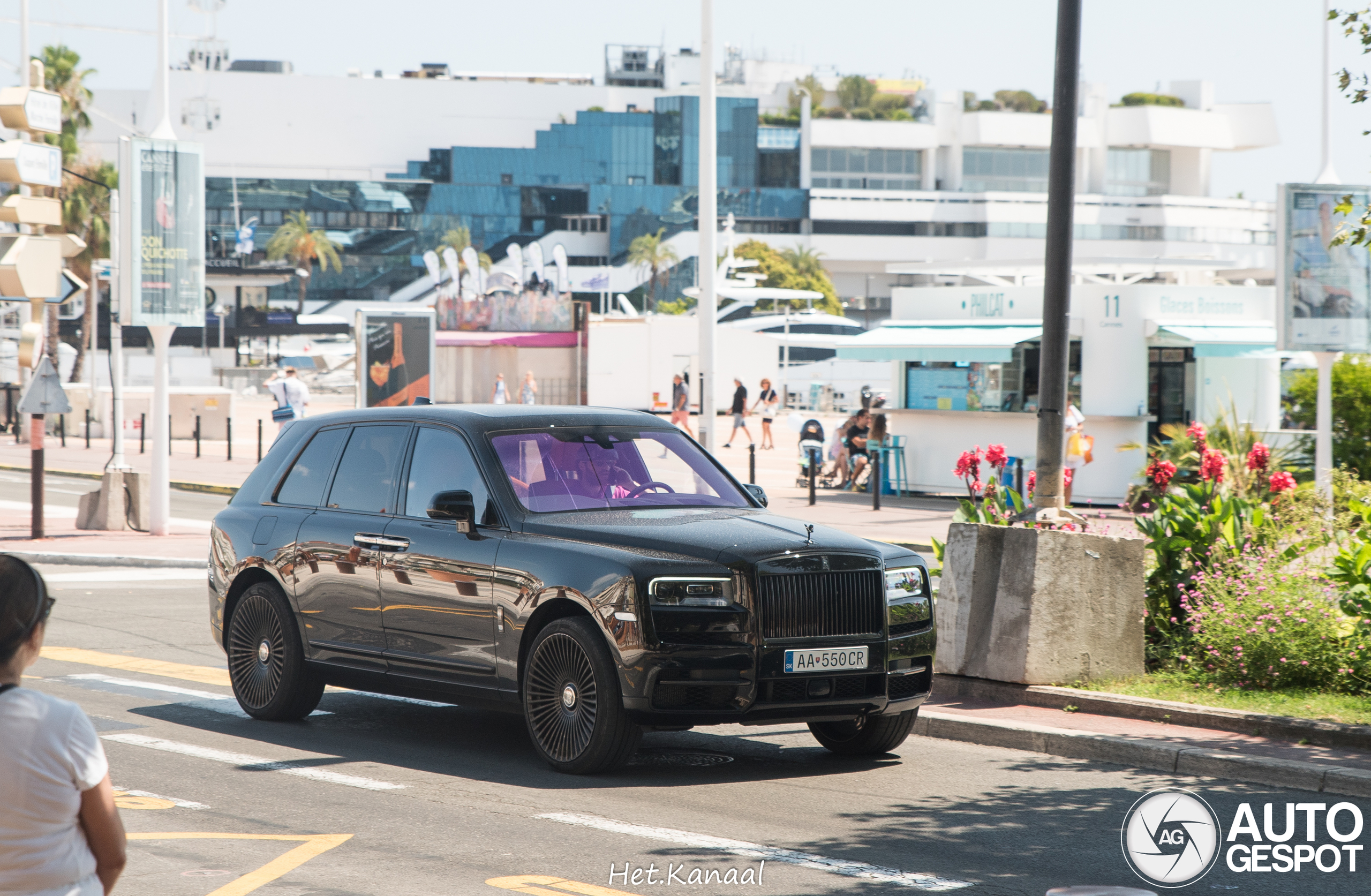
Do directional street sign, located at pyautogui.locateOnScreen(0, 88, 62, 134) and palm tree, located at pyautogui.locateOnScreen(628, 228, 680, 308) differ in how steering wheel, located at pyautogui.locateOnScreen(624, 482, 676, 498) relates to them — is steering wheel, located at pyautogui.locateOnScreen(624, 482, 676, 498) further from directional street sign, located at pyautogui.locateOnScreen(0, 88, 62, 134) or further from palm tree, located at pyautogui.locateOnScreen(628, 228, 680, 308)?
palm tree, located at pyautogui.locateOnScreen(628, 228, 680, 308)

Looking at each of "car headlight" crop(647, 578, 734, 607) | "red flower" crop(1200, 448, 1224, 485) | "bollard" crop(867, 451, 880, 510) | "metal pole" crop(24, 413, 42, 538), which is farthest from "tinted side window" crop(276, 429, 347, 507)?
"bollard" crop(867, 451, 880, 510)

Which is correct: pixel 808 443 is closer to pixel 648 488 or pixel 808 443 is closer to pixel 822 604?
pixel 648 488

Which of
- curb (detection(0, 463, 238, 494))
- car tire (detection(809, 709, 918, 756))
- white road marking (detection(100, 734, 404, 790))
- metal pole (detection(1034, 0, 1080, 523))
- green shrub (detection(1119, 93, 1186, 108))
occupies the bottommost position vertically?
curb (detection(0, 463, 238, 494))

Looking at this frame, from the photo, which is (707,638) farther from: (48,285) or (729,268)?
(729,268)

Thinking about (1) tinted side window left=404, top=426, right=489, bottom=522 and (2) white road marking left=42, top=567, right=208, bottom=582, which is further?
(2) white road marking left=42, top=567, right=208, bottom=582

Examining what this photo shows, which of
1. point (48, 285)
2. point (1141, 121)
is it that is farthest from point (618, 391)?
point (1141, 121)

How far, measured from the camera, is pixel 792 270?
412 feet

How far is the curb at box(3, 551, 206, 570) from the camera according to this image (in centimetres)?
1830

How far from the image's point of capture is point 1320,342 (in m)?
20.7

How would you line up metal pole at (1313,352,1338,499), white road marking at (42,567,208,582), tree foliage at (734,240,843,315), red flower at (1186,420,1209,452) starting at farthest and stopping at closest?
1. tree foliage at (734,240,843,315)
2. metal pole at (1313,352,1338,499)
3. white road marking at (42,567,208,582)
4. red flower at (1186,420,1209,452)

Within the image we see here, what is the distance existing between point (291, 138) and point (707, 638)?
5902 inches

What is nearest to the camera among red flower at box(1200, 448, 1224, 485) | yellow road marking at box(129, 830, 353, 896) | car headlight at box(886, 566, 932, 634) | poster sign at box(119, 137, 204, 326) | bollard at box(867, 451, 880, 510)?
yellow road marking at box(129, 830, 353, 896)

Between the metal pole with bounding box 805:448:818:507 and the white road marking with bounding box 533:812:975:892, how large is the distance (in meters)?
18.4

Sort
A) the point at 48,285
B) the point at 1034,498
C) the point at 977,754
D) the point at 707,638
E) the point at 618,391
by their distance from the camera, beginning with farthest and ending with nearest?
the point at 618,391 < the point at 48,285 < the point at 1034,498 < the point at 977,754 < the point at 707,638
